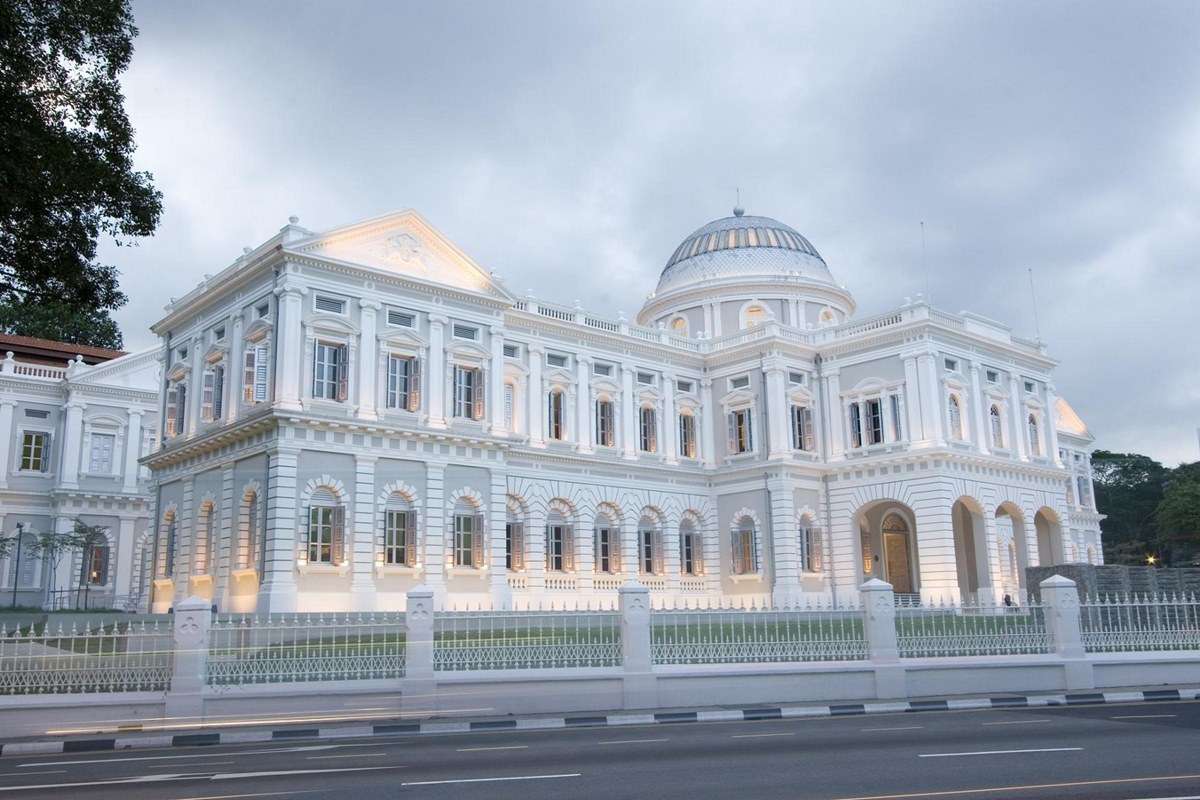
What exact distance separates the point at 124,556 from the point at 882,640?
3336 cm

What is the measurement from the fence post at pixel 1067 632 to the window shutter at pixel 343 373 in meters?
18.6

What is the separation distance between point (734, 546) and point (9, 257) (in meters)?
28.4

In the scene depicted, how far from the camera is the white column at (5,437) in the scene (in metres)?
39.1

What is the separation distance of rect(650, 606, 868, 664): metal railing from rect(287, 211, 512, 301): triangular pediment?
1572 centimetres

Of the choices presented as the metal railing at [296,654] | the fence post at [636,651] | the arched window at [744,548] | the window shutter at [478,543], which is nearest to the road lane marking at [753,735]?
the fence post at [636,651]

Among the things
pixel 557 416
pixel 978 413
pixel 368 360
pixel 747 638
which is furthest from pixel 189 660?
pixel 978 413

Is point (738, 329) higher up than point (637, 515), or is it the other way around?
point (738, 329)

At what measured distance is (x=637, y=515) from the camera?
37031 mm

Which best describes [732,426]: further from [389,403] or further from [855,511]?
[389,403]

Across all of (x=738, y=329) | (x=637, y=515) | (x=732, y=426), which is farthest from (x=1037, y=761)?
(x=738, y=329)

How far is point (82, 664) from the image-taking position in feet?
48.4

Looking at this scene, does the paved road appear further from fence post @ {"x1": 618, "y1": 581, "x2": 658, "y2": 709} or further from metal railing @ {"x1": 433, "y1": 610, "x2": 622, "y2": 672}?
metal railing @ {"x1": 433, "y1": 610, "x2": 622, "y2": 672}

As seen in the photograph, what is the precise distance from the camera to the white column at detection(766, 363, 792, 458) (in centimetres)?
3749

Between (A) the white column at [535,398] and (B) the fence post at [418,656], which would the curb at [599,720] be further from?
(A) the white column at [535,398]
